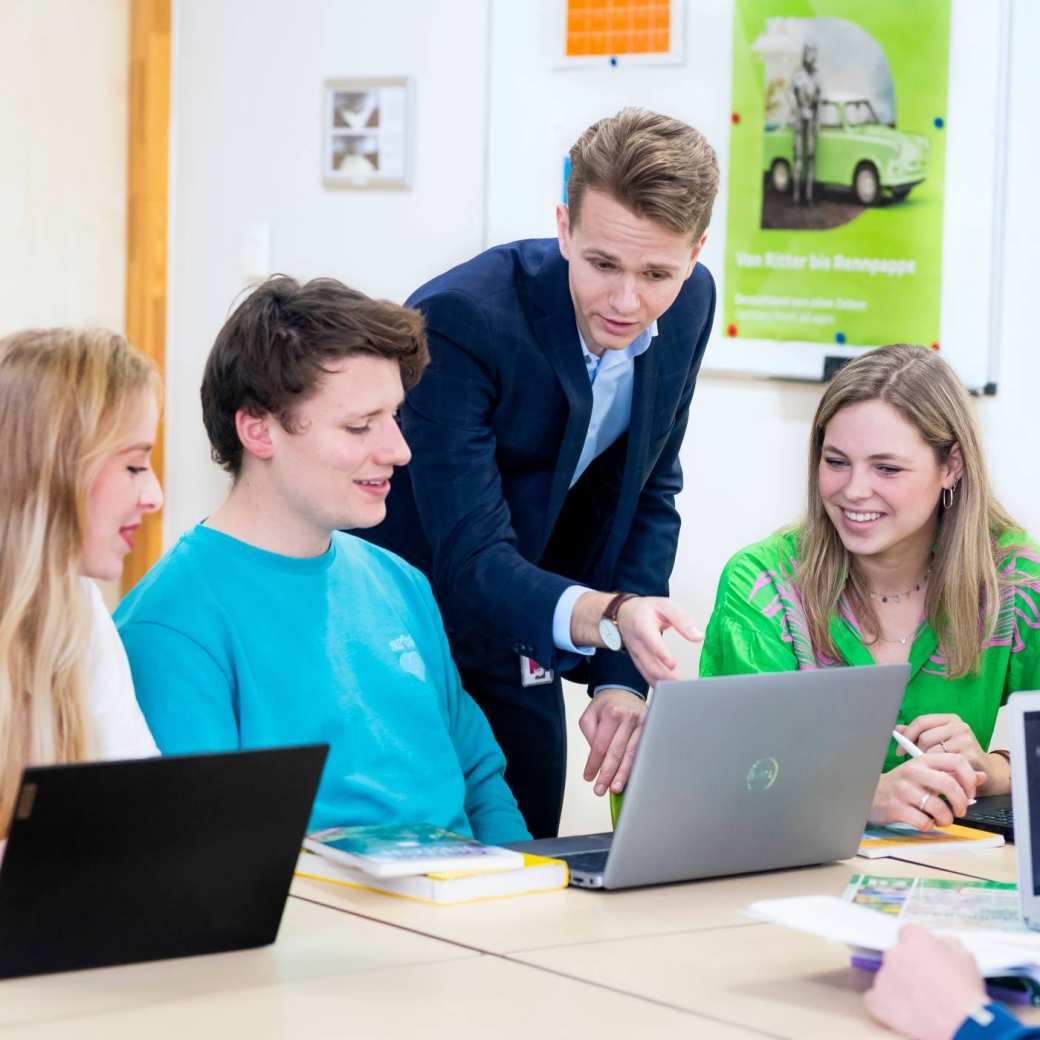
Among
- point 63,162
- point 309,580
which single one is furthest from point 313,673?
point 63,162

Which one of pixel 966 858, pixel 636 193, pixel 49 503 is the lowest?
pixel 966 858

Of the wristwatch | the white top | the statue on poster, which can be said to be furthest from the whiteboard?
the white top

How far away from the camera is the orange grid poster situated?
10.8 ft

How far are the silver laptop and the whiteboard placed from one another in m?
1.44

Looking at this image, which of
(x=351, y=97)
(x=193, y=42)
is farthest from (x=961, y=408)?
(x=193, y=42)

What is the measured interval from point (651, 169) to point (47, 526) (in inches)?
33.2

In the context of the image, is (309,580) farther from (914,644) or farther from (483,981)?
(914,644)

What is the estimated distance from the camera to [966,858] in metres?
1.84

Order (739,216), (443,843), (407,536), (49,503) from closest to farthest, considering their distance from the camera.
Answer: (49,503), (443,843), (407,536), (739,216)

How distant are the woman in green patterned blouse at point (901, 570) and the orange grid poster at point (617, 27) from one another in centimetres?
113

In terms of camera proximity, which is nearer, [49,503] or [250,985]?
[250,985]

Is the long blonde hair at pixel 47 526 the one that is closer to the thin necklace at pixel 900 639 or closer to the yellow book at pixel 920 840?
the yellow book at pixel 920 840

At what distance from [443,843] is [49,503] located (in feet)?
1.64

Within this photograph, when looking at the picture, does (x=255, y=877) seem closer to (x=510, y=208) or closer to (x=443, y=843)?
(x=443, y=843)
